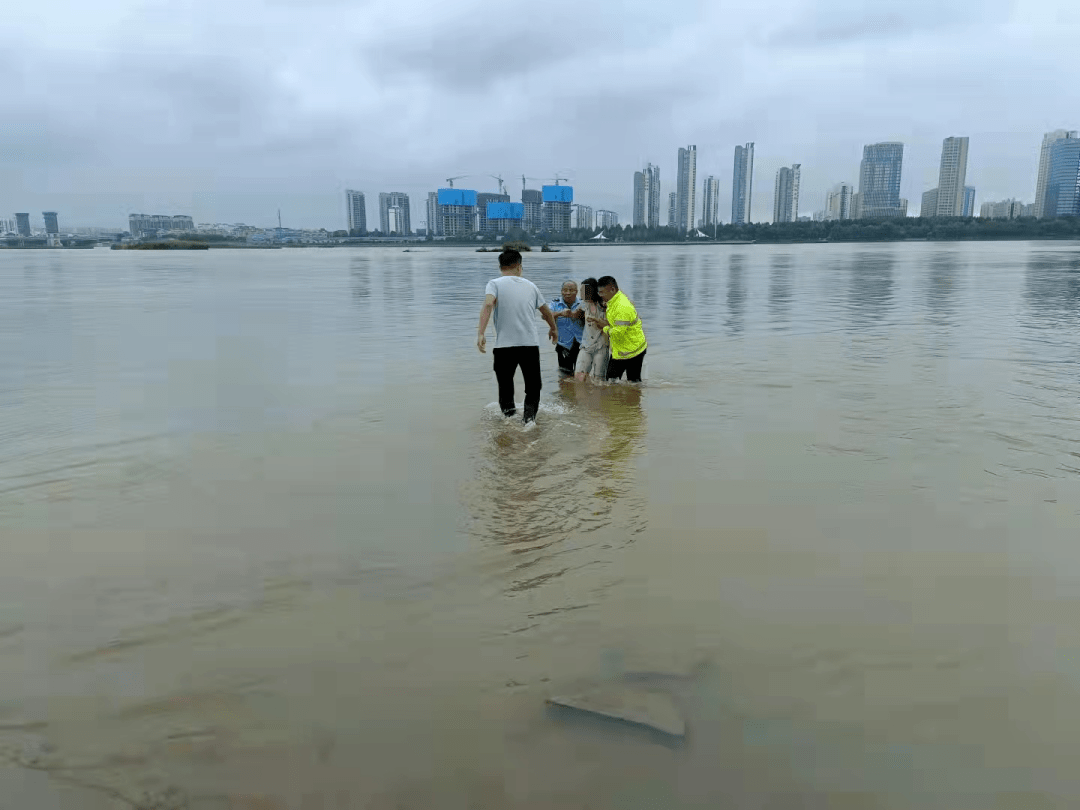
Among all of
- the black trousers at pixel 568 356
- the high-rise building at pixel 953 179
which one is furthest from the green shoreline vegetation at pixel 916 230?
the black trousers at pixel 568 356

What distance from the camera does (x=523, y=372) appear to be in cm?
795

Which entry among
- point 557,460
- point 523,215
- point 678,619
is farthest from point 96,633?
point 523,215

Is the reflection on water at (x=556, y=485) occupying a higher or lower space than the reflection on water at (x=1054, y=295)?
lower

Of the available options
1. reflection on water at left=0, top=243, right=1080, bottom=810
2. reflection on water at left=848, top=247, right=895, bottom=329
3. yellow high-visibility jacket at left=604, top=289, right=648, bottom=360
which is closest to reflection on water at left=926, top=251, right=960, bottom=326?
A: reflection on water at left=848, top=247, right=895, bottom=329

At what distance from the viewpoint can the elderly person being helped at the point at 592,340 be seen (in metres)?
10.2

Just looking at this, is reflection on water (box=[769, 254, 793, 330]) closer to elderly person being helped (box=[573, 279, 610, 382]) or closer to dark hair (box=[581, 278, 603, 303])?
elderly person being helped (box=[573, 279, 610, 382])

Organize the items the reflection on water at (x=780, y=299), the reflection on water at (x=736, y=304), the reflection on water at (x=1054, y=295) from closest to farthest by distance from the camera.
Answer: the reflection on water at (x=736, y=304)
the reflection on water at (x=780, y=299)
the reflection on water at (x=1054, y=295)

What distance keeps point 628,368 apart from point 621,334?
604mm

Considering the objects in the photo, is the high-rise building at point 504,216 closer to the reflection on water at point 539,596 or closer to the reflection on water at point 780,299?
the reflection on water at point 780,299

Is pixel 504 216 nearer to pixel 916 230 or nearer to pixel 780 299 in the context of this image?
pixel 916 230

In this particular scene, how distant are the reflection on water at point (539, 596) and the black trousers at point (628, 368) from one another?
2.32 feet

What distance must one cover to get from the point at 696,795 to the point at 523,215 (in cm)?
20046

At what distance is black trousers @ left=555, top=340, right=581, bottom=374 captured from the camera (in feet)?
36.5

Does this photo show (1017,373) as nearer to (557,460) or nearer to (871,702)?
(557,460)
